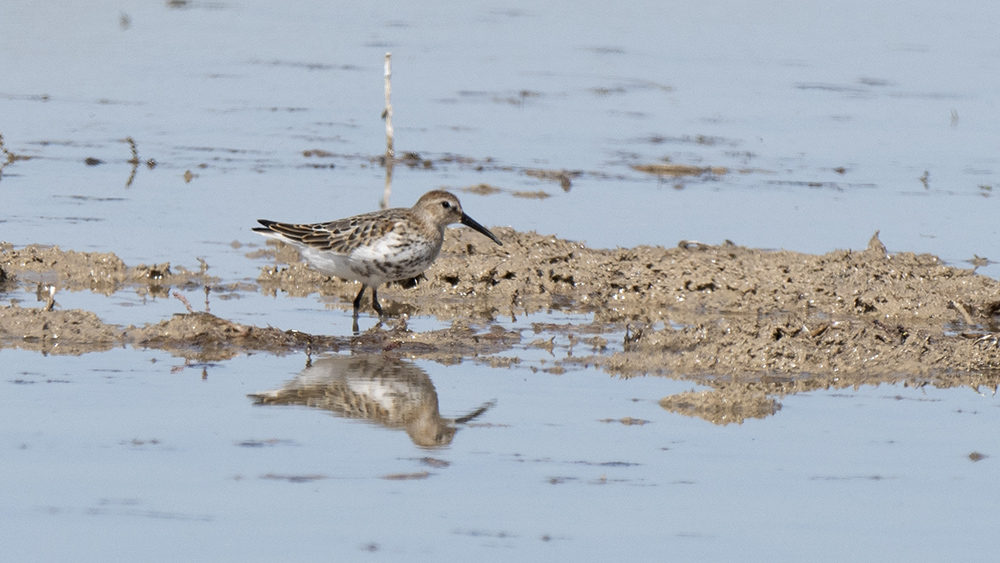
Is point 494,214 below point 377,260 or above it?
above

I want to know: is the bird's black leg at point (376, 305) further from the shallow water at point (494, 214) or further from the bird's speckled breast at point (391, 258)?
the shallow water at point (494, 214)

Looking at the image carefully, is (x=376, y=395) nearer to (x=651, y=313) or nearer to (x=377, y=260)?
(x=377, y=260)

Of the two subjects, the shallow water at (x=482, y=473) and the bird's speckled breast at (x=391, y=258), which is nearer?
the shallow water at (x=482, y=473)

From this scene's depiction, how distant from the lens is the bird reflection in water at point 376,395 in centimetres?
708

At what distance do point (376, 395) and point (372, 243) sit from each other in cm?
270

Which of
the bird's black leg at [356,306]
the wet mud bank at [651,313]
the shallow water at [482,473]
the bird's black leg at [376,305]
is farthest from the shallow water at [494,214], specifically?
the bird's black leg at [376,305]

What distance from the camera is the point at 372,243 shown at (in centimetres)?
1015

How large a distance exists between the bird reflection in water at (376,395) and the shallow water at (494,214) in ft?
0.34

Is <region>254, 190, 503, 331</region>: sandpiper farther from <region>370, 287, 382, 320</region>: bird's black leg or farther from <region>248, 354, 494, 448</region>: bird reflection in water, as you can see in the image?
<region>248, 354, 494, 448</region>: bird reflection in water

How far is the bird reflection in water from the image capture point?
708cm

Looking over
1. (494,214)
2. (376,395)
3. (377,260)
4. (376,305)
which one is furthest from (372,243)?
(494,214)

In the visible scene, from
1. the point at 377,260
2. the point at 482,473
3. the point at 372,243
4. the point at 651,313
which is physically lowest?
the point at 482,473

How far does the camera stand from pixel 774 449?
22.6 ft

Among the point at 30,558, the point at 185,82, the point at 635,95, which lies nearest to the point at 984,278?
the point at 30,558
